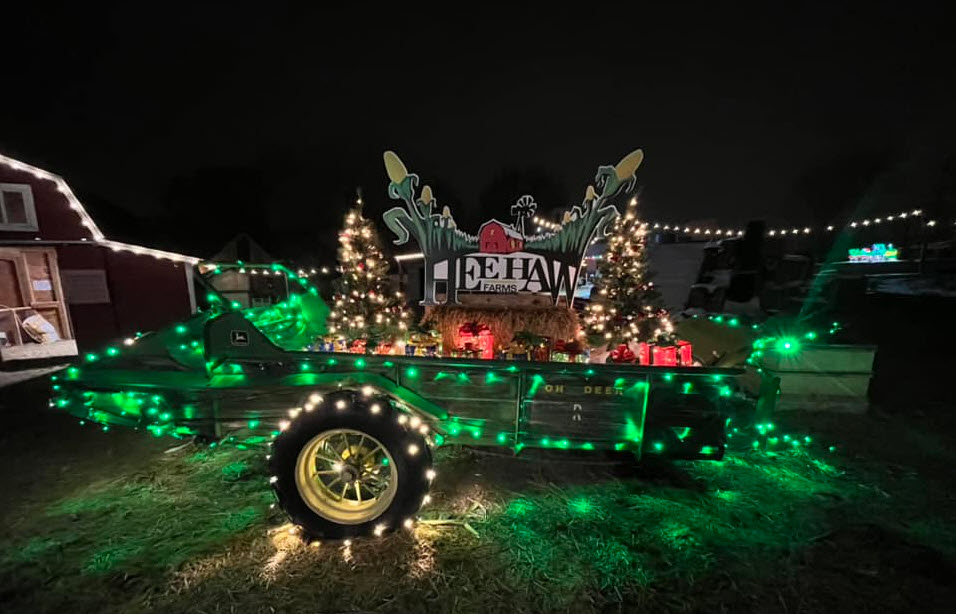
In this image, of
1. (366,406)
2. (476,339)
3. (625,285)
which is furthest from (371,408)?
(625,285)

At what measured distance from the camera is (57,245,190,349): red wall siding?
991 centimetres

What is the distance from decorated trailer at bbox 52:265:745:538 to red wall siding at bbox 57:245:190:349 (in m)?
8.19

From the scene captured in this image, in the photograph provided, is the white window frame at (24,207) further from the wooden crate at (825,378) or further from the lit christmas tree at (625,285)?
the wooden crate at (825,378)

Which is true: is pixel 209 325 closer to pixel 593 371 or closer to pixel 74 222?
pixel 593 371

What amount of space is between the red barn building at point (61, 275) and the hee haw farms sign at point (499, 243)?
7.67m

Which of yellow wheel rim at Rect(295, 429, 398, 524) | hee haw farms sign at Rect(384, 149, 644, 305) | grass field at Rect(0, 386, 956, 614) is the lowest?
grass field at Rect(0, 386, 956, 614)

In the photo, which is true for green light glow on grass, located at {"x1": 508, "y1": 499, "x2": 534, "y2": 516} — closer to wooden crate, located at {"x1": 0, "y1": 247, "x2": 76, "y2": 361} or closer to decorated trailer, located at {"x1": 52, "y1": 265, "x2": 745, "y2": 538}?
decorated trailer, located at {"x1": 52, "y1": 265, "x2": 745, "y2": 538}

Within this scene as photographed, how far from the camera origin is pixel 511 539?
9.78ft

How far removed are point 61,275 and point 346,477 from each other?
11.2 metres

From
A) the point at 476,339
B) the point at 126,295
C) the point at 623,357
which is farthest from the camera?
the point at 126,295

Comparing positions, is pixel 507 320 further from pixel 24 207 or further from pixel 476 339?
pixel 24 207

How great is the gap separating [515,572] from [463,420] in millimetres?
1060

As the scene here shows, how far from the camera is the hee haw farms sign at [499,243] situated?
6.24 m

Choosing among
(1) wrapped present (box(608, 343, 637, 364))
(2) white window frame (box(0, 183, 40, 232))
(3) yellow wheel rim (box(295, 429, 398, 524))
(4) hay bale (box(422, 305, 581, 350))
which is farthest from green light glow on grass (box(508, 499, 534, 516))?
(2) white window frame (box(0, 183, 40, 232))
